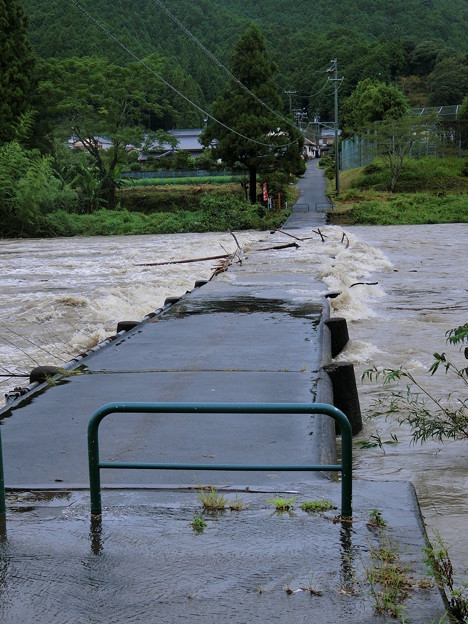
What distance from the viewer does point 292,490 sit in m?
5.35

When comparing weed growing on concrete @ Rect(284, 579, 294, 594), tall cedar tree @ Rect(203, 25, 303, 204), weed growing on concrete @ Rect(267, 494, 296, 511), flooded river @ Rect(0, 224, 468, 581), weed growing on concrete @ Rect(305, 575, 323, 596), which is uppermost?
tall cedar tree @ Rect(203, 25, 303, 204)

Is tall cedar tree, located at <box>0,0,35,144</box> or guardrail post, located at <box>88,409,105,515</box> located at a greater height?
tall cedar tree, located at <box>0,0,35,144</box>

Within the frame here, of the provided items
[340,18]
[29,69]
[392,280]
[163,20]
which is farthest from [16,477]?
[340,18]

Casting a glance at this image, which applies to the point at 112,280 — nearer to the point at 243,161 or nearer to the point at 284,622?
the point at 284,622

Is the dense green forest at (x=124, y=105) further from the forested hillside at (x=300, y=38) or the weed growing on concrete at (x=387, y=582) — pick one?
the weed growing on concrete at (x=387, y=582)

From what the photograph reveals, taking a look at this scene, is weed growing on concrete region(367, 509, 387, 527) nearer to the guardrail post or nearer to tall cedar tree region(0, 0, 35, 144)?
the guardrail post

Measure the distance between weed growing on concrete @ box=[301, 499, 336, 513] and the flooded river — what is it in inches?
31.6

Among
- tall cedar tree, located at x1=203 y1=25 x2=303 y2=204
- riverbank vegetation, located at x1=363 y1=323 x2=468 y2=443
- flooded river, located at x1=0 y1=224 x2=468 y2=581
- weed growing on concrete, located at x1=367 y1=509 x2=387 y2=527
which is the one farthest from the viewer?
tall cedar tree, located at x1=203 y1=25 x2=303 y2=204

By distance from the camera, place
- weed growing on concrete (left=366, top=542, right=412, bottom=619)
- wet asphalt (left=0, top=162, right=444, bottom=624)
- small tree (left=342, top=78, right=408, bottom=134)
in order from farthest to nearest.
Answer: small tree (left=342, top=78, right=408, bottom=134) < wet asphalt (left=0, top=162, right=444, bottom=624) < weed growing on concrete (left=366, top=542, right=412, bottom=619)

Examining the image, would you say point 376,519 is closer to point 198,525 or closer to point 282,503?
point 282,503

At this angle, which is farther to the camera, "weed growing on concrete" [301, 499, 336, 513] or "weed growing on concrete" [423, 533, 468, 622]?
"weed growing on concrete" [301, 499, 336, 513]

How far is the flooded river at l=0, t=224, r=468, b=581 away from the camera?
24.5ft

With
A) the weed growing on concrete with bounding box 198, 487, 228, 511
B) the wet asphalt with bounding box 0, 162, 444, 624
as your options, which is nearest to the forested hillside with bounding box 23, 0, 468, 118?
the wet asphalt with bounding box 0, 162, 444, 624

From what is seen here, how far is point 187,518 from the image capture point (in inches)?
190
